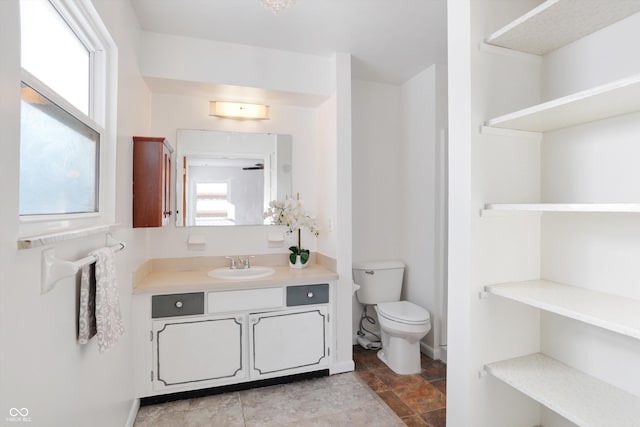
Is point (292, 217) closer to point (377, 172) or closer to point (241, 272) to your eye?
point (241, 272)

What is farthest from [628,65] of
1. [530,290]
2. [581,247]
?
[530,290]

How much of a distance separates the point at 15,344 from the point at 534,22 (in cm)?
193

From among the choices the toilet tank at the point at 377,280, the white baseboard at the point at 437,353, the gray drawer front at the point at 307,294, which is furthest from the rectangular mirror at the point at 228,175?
the white baseboard at the point at 437,353

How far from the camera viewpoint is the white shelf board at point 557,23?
44.1 inches

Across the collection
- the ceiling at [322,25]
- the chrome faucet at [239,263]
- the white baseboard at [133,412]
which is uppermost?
the ceiling at [322,25]

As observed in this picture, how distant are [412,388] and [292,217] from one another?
1.62 metres

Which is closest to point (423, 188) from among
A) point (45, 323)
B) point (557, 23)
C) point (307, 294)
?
point (307, 294)

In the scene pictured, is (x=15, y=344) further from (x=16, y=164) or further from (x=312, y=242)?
(x=312, y=242)

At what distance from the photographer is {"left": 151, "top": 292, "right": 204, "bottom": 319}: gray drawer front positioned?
218 cm

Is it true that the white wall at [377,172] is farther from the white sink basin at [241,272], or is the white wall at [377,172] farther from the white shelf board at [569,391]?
the white shelf board at [569,391]

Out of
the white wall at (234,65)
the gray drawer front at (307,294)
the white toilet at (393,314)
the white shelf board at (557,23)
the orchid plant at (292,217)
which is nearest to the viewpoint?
the white shelf board at (557,23)

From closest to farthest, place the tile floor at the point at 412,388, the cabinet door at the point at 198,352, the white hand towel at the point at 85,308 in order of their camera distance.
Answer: the white hand towel at the point at 85,308, the tile floor at the point at 412,388, the cabinet door at the point at 198,352

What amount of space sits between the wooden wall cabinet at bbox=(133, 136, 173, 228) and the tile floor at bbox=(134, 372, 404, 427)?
123 centimetres

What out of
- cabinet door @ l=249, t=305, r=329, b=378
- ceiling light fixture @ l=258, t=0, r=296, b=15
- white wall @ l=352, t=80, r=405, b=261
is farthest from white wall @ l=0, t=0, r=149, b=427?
white wall @ l=352, t=80, r=405, b=261
